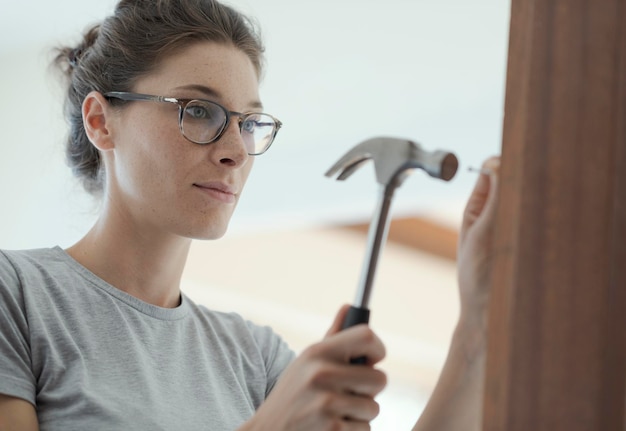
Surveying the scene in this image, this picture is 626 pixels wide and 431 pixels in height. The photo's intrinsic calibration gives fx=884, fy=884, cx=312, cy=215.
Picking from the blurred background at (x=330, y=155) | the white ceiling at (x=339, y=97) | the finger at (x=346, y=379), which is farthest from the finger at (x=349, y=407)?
the white ceiling at (x=339, y=97)

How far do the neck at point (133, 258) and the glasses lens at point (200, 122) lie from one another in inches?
6.8

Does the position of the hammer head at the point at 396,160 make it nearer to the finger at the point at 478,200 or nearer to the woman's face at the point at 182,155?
the finger at the point at 478,200

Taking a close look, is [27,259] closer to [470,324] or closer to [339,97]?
[470,324]

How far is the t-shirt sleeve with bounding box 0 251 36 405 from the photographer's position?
120 centimetres

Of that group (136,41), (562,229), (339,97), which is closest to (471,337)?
(562,229)

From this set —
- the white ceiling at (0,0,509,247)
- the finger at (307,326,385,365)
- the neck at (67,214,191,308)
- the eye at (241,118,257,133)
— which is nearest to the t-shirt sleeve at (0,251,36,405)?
the neck at (67,214,191,308)

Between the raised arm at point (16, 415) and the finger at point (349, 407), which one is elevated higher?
the finger at point (349, 407)

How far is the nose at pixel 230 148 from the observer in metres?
1.43

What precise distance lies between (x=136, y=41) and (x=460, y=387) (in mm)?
858

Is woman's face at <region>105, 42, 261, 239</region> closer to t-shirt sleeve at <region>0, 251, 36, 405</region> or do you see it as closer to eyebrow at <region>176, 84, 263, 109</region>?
eyebrow at <region>176, 84, 263, 109</region>

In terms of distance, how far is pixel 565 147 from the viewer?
2.50 ft

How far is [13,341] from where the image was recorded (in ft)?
4.09

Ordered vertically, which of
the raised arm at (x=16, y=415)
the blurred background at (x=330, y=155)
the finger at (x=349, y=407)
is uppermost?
the blurred background at (x=330, y=155)

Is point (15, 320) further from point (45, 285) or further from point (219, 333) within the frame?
point (219, 333)
